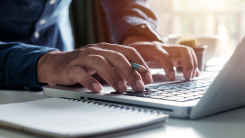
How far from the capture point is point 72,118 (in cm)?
34

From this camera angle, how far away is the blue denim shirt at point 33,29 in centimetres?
70

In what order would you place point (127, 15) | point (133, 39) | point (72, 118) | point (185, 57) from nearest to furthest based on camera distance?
point (72, 118) < point (185, 57) < point (133, 39) < point (127, 15)

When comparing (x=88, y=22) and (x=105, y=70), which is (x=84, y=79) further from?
(x=88, y=22)

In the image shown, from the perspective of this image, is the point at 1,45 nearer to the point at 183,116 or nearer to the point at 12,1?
the point at 12,1

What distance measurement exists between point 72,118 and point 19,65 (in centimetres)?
42

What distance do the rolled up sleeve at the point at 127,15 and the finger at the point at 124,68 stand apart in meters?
0.57

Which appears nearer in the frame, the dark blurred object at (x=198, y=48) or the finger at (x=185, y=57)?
the finger at (x=185, y=57)

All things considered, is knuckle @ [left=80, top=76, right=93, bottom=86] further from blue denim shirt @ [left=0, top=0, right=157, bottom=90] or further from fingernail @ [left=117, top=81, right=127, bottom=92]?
blue denim shirt @ [left=0, top=0, right=157, bottom=90]

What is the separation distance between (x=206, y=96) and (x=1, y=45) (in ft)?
1.98

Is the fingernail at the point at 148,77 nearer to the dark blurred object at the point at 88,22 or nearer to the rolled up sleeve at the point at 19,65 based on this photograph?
the rolled up sleeve at the point at 19,65

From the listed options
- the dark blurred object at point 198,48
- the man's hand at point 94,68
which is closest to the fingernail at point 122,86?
the man's hand at point 94,68

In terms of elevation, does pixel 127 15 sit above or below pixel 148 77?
above

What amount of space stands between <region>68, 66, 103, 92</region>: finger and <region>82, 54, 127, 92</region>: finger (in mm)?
19

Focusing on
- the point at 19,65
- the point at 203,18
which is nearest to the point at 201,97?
the point at 19,65
